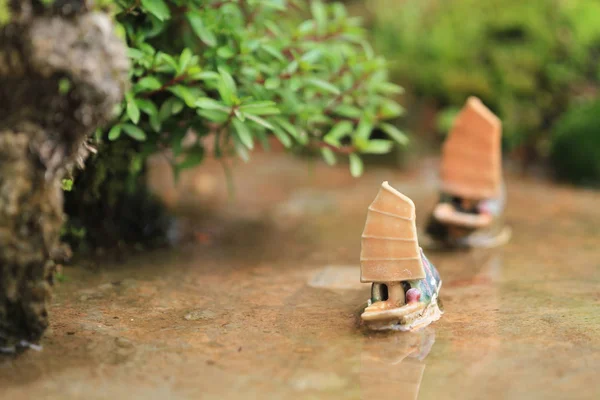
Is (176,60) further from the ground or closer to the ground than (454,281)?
further from the ground

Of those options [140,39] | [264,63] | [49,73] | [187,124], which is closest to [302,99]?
[264,63]

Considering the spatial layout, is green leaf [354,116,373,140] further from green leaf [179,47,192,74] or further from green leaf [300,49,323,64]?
green leaf [179,47,192,74]

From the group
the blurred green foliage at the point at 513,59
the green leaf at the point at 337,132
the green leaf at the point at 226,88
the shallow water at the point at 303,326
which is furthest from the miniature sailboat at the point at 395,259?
the blurred green foliage at the point at 513,59

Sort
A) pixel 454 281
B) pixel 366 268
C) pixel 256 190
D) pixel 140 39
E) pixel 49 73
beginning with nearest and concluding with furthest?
1. pixel 49 73
2. pixel 366 268
3. pixel 140 39
4. pixel 454 281
5. pixel 256 190

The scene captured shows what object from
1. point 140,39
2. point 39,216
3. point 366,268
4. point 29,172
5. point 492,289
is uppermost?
point 140,39

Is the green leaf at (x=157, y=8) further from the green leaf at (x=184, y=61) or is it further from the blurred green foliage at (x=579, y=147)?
the blurred green foliage at (x=579, y=147)

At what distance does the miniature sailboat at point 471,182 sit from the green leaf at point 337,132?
91 cm

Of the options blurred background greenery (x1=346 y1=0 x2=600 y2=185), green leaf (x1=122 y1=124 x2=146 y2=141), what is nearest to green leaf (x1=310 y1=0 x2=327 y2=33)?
green leaf (x1=122 y1=124 x2=146 y2=141)

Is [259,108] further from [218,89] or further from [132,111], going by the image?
[132,111]

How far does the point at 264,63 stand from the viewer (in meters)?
4.27

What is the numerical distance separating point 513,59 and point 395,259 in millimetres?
5666

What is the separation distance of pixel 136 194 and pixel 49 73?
258 centimetres

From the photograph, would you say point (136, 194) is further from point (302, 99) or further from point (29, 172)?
point (29, 172)

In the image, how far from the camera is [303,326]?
10.7ft
